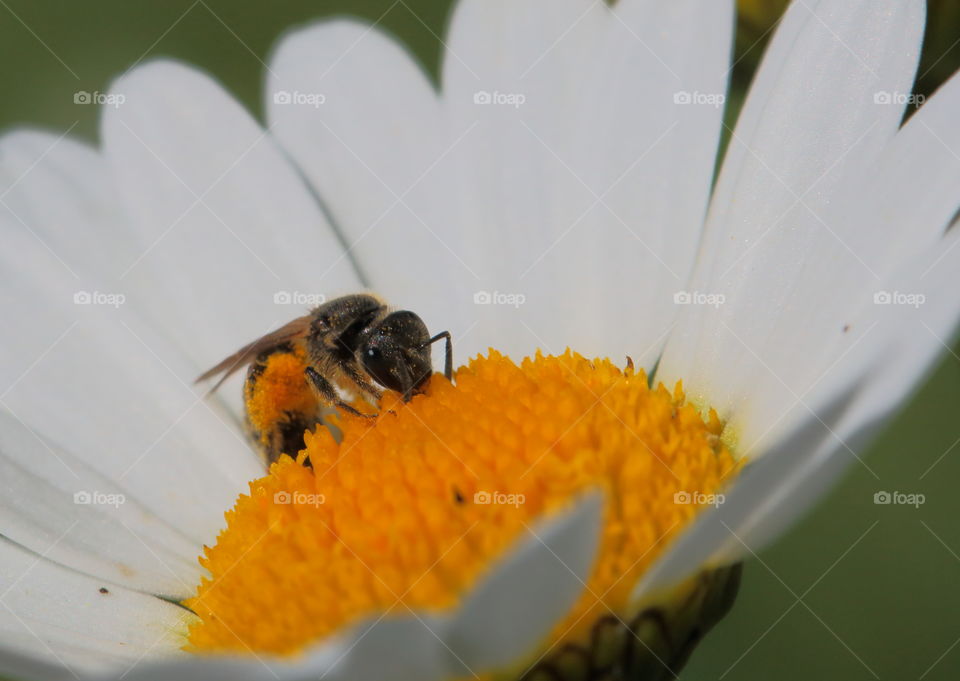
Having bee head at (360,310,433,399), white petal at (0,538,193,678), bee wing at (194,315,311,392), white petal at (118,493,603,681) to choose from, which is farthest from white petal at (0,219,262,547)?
white petal at (118,493,603,681)

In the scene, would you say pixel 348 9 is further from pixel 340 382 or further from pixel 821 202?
pixel 821 202

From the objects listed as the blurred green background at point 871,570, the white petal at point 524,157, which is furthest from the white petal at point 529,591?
the white petal at point 524,157

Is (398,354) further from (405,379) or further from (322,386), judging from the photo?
(322,386)

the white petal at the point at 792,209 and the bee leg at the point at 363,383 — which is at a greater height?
the white petal at the point at 792,209

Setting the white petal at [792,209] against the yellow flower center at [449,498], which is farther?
the white petal at [792,209]

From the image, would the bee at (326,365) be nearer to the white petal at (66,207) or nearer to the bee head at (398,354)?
the bee head at (398,354)

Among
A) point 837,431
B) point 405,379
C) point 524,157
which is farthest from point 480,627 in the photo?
point 524,157

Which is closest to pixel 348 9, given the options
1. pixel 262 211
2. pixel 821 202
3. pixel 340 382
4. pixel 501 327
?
pixel 262 211
